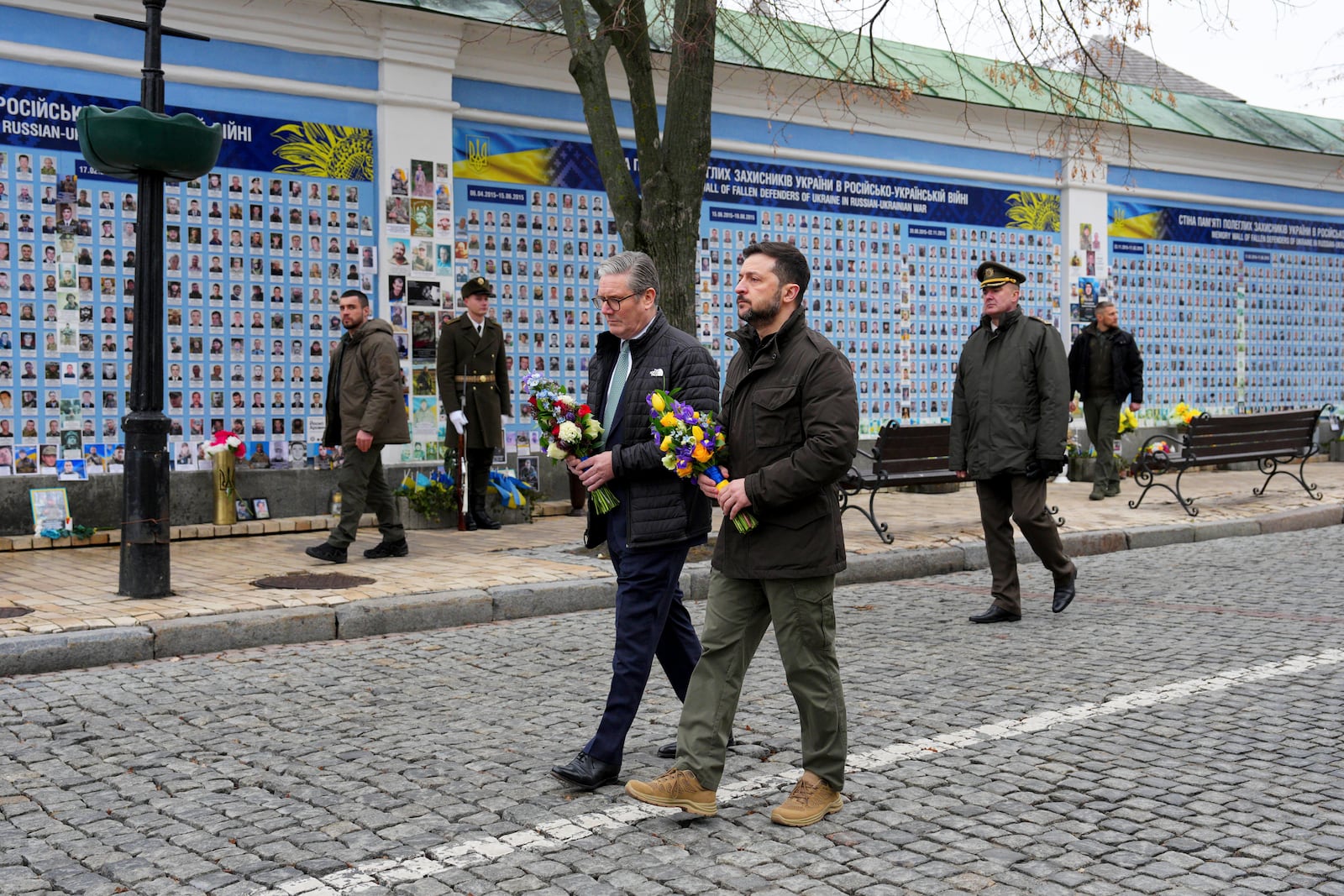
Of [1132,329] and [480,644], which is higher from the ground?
[1132,329]

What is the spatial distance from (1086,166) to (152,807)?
15.6m

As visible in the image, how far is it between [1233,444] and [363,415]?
9312 millimetres

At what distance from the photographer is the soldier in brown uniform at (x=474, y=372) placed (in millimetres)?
11477

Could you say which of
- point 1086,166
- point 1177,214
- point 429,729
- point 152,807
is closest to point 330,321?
point 429,729

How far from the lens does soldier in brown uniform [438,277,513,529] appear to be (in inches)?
452

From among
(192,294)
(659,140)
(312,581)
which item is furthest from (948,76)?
(312,581)

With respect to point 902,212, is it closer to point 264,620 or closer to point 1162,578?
point 1162,578

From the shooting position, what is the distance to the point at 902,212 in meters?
16.2

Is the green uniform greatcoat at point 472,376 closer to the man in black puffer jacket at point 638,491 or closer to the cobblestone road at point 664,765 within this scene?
the cobblestone road at point 664,765

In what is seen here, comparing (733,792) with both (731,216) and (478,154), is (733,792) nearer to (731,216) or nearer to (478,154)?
(478,154)

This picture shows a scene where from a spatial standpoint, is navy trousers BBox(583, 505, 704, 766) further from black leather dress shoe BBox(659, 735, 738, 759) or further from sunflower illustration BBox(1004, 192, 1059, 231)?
sunflower illustration BBox(1004, 192, 1059, 231)

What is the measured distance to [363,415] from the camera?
9852mm

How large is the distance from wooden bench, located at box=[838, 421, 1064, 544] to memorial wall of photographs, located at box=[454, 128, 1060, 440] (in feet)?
10.1

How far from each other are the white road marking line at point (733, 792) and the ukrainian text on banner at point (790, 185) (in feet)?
28.2
